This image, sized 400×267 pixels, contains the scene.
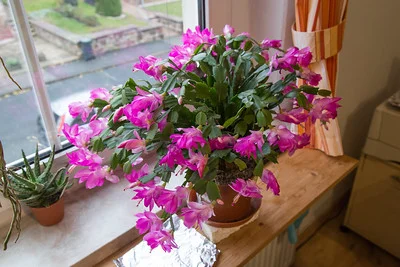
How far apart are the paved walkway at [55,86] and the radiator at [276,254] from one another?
2.40 ft

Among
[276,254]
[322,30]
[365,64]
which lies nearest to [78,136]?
[322,30]

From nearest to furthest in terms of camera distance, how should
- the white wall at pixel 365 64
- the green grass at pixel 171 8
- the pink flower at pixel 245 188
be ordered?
the pink flower at pixel 245 188
the green grass at pixel 171 8
the white wall at pixel 365 64

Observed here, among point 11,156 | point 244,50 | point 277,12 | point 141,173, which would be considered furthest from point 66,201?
point 277,12

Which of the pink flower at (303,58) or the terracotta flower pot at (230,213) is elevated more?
the pink flower at (303,58)

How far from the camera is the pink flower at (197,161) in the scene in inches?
22.9

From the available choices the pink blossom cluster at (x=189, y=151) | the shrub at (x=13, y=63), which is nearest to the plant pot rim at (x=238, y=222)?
the pink blossom cluster at (x=189, y=151)

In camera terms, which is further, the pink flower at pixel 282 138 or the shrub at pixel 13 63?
the shrub at pixel 13 63

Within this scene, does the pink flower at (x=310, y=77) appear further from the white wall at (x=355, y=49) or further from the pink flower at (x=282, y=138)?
the white wall at (x=355, y=49)

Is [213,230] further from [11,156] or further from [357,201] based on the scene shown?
A: [357,201]

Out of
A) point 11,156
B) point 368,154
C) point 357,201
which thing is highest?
point 11,156

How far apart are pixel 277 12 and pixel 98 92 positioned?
614 millimetres

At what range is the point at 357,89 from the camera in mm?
1501

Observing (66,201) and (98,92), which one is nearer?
(98,92)

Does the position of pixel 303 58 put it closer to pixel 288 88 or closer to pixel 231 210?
pixel 288 88
